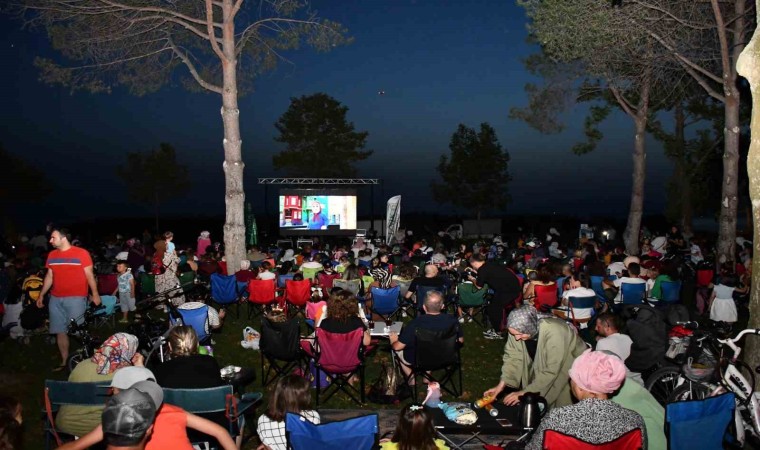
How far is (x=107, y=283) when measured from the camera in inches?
387

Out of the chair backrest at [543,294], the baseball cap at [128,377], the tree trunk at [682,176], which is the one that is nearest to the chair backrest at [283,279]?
the chair backrest at [543,294]

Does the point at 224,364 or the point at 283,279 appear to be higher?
the point at 283,279

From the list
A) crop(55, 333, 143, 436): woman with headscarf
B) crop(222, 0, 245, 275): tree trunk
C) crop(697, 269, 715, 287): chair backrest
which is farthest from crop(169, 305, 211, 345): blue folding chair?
crop(697, 269, 715, 287): chair backrest

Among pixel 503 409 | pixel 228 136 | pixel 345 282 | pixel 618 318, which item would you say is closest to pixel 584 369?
pixel 503 409

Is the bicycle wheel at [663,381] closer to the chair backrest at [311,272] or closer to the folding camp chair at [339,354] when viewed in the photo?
the folding camp chair at [339,354]

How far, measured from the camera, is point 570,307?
7676mm

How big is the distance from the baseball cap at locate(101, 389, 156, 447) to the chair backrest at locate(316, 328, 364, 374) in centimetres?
313

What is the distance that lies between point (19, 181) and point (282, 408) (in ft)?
89.0

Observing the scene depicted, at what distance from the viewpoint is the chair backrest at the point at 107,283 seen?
32.0 ft

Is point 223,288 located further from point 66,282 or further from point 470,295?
point 470,295

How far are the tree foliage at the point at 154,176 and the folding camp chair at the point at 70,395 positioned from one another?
89.7 feet

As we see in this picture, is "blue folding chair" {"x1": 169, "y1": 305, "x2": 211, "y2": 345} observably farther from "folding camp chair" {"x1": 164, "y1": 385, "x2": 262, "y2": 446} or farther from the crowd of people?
"folding camp chair" {"x1": 164, "y1": 385, "x2": 262, "y2": 446}

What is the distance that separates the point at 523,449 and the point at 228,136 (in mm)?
9872

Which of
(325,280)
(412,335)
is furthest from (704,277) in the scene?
(412,335)
